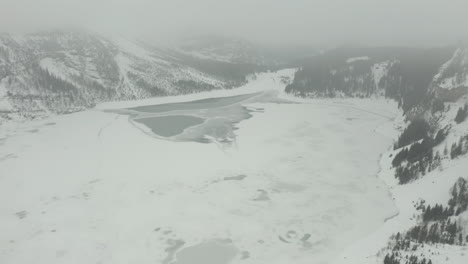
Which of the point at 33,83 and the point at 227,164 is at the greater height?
the point at 33,83

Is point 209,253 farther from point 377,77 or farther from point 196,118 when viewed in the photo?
point 377,77

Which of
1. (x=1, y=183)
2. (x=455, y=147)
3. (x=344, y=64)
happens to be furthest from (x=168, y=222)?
(x=344, y=64)

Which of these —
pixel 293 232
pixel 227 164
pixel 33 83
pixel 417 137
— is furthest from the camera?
pixel 33 83

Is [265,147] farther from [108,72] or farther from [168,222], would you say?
[108,72]

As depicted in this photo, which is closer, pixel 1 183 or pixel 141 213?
pixel 141 213

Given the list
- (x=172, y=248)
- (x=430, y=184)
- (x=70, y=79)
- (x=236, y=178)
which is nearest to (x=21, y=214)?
(x=172, y=248)

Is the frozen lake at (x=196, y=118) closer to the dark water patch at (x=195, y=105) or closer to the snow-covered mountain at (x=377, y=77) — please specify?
the dark water patch at (x=195, y=105)

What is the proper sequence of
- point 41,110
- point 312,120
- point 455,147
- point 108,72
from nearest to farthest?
point 455,147, point 312,120, point 41,110, point 108,72
